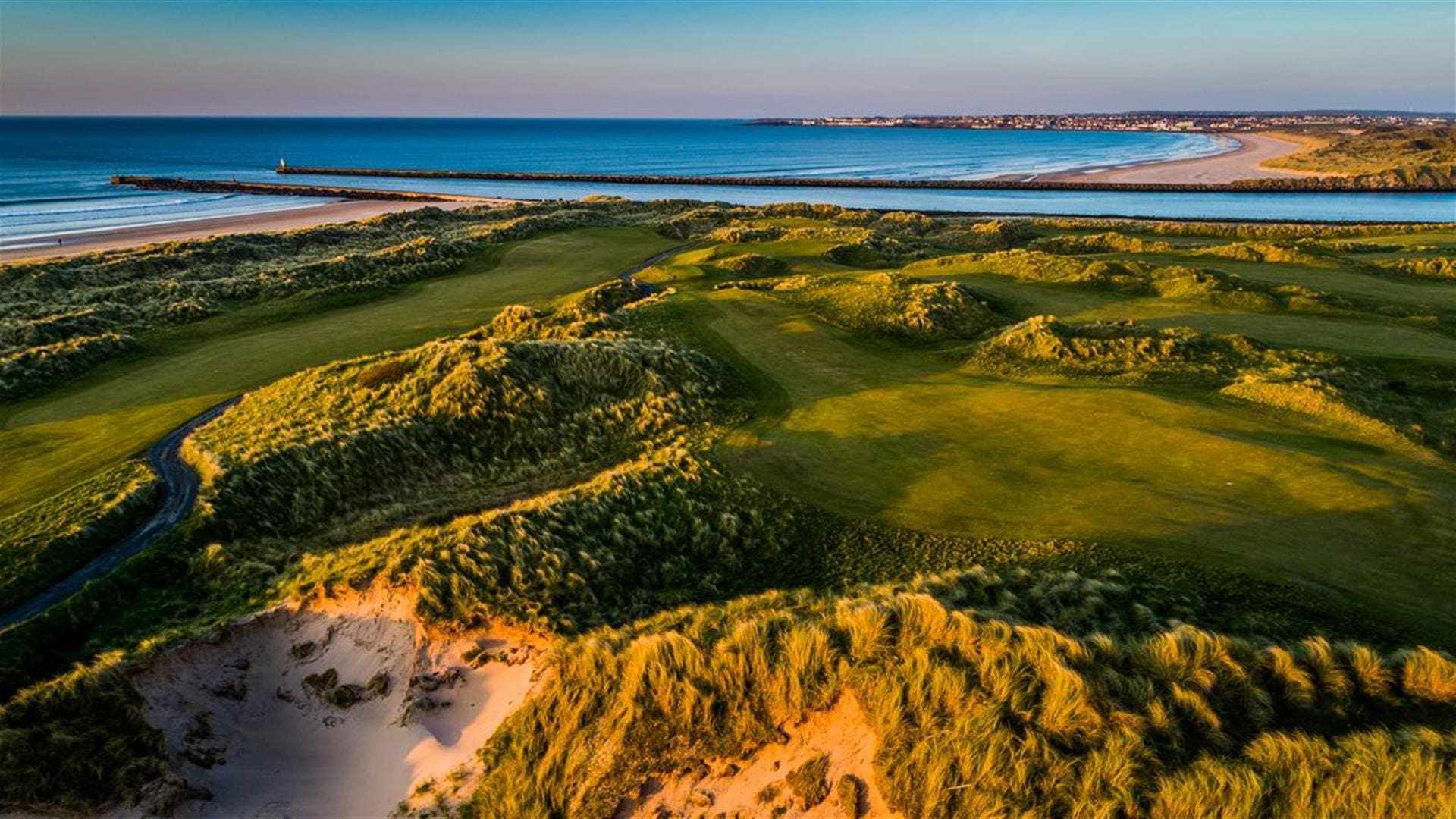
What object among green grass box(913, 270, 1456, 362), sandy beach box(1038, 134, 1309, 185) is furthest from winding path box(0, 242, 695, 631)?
sandy beach box(1038, 134, 1309, 185)

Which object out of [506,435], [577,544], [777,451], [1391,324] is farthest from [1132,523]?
[1391,324]

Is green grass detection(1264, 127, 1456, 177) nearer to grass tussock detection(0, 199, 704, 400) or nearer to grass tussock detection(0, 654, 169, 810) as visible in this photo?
grass tussock detection(0, 199, 704, 400)

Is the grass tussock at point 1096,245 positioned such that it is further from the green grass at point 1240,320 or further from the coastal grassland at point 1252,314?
the green grass at point 1240,320

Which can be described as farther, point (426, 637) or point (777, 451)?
point (777, 451)

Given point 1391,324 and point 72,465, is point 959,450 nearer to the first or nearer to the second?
point 72,465

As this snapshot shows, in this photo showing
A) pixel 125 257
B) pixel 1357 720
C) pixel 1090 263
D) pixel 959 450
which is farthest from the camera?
pixel 125 257

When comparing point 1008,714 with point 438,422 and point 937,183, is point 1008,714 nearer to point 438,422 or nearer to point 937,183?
point 438,422

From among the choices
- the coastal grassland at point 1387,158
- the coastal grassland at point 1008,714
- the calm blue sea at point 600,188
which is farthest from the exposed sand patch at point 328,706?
the coastal grassland at point 1387,158
